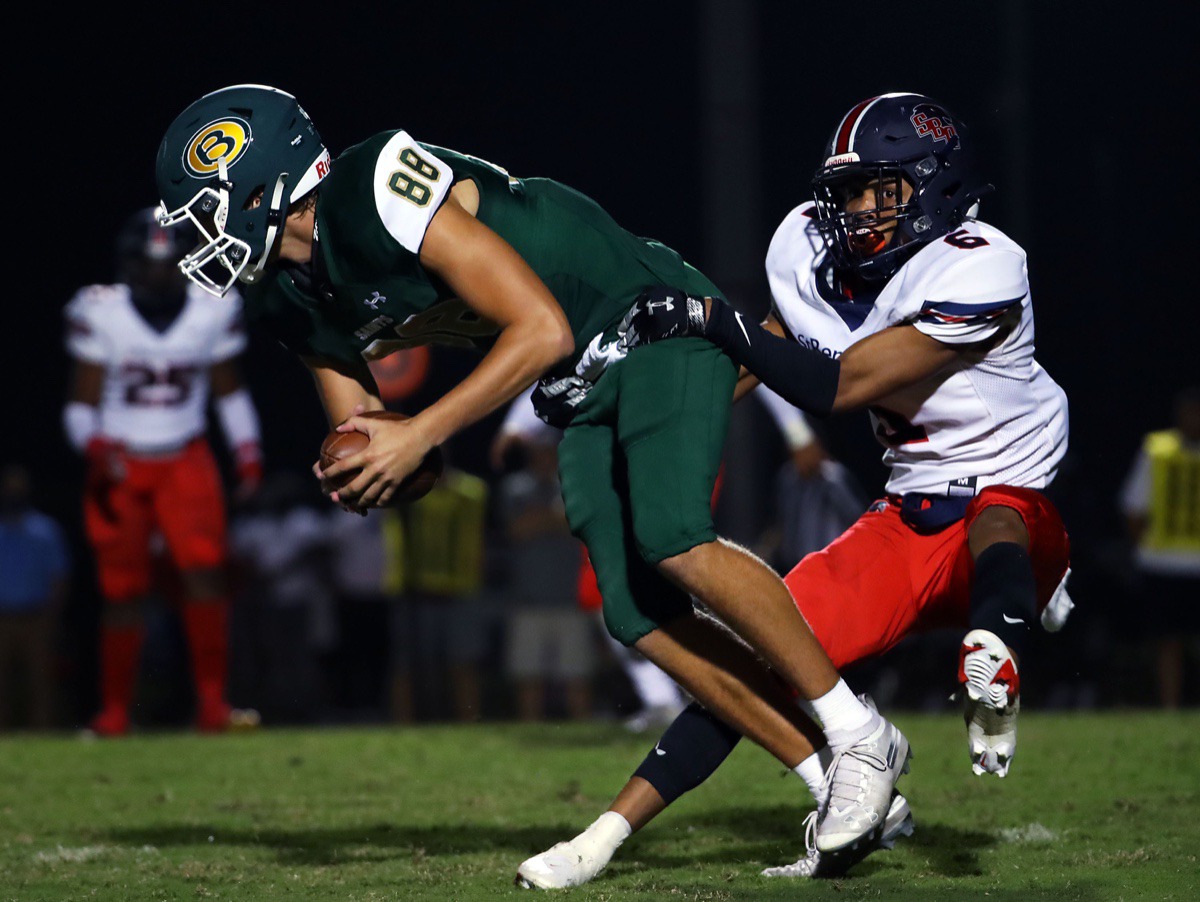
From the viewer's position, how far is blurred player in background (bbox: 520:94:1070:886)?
316 centimetres

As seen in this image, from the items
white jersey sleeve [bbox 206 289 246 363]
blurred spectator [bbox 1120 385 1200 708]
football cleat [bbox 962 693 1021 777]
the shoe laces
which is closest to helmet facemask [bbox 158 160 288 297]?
the shoe laces

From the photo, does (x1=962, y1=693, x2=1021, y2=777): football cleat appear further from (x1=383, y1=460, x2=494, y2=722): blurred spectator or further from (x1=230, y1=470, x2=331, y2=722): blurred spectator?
(x1=230, y1=470, x2=331, y2=722): blurred spectator

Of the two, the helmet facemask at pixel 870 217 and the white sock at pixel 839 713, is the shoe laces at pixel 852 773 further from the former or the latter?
the helmet facemask at pixel 870 217

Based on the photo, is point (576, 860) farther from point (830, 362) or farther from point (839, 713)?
point (830, 362)

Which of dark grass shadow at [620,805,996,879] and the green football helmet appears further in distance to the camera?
dark grass shadow at [620,805,996,879]

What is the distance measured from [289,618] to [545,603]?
1.67 meters

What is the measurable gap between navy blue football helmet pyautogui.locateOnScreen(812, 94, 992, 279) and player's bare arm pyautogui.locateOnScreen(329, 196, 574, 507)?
867 mm

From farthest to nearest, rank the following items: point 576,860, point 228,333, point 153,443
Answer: point 228,333, point 153,443, point 576,860

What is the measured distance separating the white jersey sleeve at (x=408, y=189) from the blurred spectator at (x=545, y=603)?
5.22 metres

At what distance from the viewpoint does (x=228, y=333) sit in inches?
283

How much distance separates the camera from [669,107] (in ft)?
37.9

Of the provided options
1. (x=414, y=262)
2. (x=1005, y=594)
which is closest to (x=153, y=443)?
(x=414, y=262)

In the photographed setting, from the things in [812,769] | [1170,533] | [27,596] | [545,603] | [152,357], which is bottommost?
[545,603]

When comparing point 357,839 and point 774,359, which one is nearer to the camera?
point 774,359
